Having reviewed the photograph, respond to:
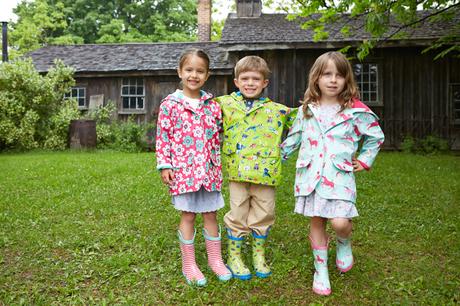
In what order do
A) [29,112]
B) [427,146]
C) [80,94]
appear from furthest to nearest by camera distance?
1. [80,94]
2. [29,112]
3. [427,146]

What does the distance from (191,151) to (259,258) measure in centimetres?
104

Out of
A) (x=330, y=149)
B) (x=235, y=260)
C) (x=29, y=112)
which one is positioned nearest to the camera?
(x=330, y=149)

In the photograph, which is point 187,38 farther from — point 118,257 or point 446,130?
point 118,257

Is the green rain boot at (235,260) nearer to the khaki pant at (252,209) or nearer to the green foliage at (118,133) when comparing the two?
the khaki pant at (252,209)

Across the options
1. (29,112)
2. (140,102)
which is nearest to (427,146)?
(140,102)

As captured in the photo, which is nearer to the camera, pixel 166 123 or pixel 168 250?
pixel 166 123

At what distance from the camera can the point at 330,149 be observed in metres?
3.07

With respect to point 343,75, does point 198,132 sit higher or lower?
lower

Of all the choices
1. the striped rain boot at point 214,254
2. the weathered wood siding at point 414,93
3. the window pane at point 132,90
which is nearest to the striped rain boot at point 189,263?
the striped rain boot at point 214,254

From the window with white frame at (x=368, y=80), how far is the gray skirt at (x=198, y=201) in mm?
11277

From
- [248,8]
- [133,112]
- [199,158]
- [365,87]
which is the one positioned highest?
[248,8]

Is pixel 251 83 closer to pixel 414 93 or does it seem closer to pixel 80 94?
pixel 414 93

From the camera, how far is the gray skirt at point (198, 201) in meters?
3.30

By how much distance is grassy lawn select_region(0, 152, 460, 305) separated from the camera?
10.4ft
